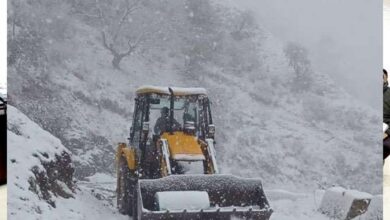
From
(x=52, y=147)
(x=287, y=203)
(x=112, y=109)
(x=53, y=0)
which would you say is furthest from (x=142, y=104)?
(x=287, y=203)

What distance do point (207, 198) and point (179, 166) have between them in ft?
0.72

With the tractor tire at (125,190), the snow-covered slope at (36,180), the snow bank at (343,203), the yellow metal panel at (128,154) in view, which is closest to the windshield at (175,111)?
the yellow metal panel at (128,154)

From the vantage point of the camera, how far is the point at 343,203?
3.04 metres

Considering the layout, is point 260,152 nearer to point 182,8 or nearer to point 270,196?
point 270,196

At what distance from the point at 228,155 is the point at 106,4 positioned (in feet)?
3.33

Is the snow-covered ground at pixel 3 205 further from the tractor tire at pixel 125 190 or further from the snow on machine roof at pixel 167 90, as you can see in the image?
the snow on machine roof at pixel 167 90

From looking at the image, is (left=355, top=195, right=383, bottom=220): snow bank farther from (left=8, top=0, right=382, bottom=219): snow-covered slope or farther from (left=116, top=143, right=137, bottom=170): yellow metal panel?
(left=116, top=143, right=137, bottom=170): yellow metal panel

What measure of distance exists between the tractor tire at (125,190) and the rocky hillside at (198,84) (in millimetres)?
70

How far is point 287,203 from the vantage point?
3.05 metres

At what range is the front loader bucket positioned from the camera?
286 centimetres

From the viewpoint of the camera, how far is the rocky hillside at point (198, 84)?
2.85 metres

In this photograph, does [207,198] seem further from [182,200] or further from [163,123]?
[163,123]

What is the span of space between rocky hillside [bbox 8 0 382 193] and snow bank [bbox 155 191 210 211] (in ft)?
0.72

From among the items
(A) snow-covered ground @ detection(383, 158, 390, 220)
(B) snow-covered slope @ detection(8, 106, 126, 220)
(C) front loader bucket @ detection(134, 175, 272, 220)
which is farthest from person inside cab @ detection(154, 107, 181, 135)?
(A) snow-covered ground @ detection(383, 158, 390, 220)
